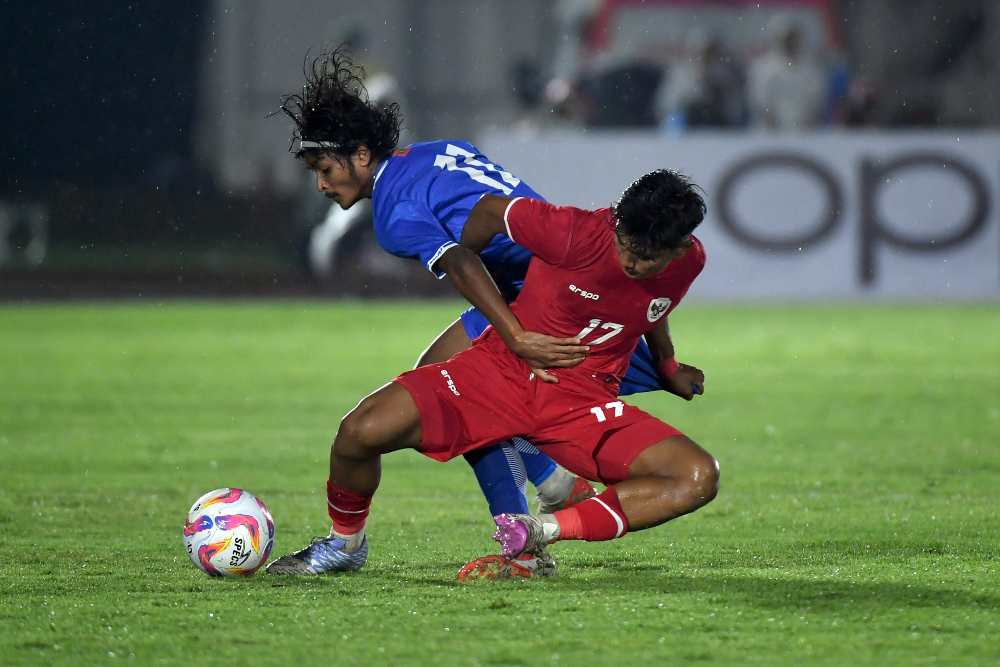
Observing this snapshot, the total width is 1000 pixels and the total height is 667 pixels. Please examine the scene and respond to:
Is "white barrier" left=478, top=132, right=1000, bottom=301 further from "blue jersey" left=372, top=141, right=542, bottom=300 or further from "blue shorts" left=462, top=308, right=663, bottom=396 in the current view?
"blue jersey" left=372, top=141, right=542, bottom=300

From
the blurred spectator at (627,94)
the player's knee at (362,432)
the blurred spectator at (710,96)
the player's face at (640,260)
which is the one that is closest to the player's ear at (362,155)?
the player's knee at (362,432)

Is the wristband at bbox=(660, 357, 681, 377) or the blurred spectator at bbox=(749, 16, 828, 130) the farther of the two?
the blurred spectator at bbox=(749, 16, 828, 130)

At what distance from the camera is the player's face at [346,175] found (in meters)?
6.04

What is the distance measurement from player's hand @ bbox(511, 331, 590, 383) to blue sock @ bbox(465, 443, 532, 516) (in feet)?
1.86

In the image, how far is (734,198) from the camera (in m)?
17.3

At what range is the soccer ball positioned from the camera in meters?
5.61

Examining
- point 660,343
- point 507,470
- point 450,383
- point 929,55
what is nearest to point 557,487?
point 507,470

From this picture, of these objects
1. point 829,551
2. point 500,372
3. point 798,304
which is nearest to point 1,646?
point 500,372

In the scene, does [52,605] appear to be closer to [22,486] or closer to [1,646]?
[1,646]

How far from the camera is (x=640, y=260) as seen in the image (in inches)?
213

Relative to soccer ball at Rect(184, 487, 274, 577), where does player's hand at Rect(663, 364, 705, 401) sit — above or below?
above

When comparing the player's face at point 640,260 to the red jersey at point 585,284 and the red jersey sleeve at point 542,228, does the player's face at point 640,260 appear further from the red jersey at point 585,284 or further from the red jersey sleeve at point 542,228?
the red jersey sleeve at point 542,228

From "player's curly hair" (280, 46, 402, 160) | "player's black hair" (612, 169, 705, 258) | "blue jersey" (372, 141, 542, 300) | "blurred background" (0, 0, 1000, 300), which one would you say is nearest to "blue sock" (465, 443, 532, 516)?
"blue jersey" (372, 141, 542, 300)

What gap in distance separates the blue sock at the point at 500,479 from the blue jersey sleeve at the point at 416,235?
2.13 feet
